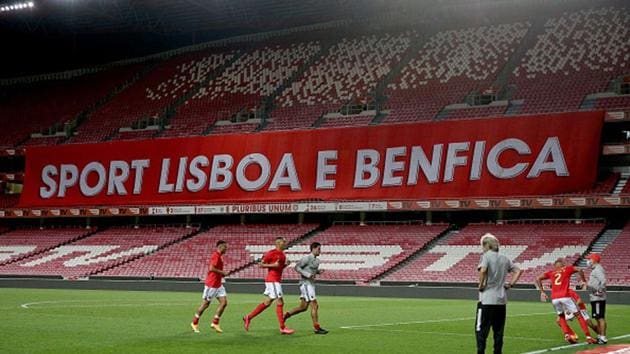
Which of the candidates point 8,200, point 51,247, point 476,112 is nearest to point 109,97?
point 8,200

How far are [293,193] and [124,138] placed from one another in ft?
46.2

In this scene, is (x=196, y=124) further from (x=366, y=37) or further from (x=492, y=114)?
(x=492, y=114)

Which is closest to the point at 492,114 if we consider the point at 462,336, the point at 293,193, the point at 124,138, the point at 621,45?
the point at 621,45

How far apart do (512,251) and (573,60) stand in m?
13.0

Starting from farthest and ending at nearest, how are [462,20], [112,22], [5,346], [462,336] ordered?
[112,22], [462,20], [462,336], [5,346]

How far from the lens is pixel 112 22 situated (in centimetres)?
6253

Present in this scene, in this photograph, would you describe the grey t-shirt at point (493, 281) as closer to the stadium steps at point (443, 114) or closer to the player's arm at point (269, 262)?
the player's arm at point (269, 262)

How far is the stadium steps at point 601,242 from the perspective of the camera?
129ft

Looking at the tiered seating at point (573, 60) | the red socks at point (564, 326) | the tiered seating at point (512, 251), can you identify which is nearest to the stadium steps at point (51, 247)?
the tiered seating at point (512, 251)

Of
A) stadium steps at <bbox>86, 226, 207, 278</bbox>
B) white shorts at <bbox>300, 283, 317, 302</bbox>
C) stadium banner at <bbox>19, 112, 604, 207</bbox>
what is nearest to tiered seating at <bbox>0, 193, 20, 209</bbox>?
stadium banner at <bbox>19, 112, 604, 207</bbox>

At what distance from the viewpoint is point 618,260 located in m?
38.2

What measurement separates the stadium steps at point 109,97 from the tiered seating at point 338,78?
1502 centimetres

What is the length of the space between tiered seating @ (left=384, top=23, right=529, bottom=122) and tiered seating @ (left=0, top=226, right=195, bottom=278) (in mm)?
15281

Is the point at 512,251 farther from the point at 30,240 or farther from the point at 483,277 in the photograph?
the point at 30,240
